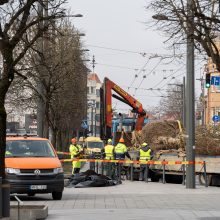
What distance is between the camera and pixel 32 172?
18578 mm

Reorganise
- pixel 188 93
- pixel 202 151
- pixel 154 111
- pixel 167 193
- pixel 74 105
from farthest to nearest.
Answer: pixel 154 111
pixel 74 105
pixel 202 151
pixel 188 93
pixel 167 193

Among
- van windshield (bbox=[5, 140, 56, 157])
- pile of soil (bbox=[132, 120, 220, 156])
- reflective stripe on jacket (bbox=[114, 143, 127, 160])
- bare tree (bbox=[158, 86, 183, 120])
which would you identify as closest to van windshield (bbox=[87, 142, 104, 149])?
bare tree (bbox=[158, 86, 183, 120])

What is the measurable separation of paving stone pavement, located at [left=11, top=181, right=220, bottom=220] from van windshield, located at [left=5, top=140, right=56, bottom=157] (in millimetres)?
1280

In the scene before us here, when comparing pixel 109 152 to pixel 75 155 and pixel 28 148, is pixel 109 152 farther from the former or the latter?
pixel 28 148

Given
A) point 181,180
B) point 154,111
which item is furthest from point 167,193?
point 154,111

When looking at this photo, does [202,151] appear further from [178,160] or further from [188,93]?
[188,93]

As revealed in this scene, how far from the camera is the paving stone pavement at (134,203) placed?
14797 mm

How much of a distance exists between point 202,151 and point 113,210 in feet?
34.5

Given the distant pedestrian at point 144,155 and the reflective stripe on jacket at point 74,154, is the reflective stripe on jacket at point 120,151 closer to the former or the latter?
the distant pedestrian at point 144,155

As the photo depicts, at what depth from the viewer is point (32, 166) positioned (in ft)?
61.0

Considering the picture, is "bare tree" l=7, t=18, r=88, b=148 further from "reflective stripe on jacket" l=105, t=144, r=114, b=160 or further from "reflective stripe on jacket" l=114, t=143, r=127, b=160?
"reflective stripe on jacket" l=114, t=143, r=127, b=160

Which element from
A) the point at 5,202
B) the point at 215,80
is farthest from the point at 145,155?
the point at 5,202

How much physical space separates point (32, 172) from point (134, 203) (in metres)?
2.95

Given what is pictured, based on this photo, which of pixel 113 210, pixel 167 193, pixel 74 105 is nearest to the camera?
pixel 113 210
